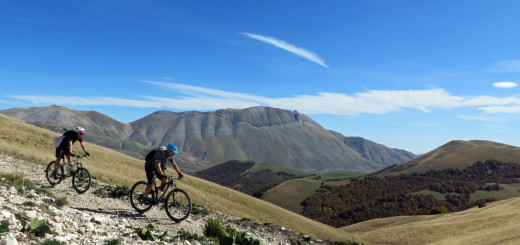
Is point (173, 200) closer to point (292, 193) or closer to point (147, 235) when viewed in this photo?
point (147, 235)

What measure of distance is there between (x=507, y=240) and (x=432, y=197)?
130447 millimetres

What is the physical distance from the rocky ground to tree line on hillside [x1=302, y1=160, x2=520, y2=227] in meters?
99.8

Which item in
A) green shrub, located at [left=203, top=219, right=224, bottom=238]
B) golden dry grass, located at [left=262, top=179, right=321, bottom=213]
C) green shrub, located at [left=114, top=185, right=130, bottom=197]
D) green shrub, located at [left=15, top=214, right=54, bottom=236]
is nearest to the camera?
green shrub, located at [left=15, top=214, right=54, bottom=236]

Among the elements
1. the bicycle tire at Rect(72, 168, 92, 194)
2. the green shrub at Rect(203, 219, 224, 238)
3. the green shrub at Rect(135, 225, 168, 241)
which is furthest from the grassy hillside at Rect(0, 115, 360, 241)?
the green shrub at Rect(135, 225, 168, 241)

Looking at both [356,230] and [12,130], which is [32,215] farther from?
[356,230]

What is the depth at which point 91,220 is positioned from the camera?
10297mm

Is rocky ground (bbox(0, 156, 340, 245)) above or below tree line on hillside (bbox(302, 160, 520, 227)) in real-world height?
above

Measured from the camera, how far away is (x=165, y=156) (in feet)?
42.2

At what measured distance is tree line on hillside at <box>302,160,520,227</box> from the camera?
131375 millimetres

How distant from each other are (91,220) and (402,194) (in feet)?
521

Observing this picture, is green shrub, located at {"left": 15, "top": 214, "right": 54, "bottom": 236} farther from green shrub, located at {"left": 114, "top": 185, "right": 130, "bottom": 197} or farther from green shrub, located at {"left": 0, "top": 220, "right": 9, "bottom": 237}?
green shrub, located at {"left": 114, "top": 185, "right": 130, "bottom": 197}

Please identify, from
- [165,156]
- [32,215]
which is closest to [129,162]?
[165,156]

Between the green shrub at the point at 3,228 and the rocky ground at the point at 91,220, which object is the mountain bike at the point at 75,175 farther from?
the green shrub at the point at 3,228

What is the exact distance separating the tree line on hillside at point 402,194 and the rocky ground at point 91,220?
9981cm
